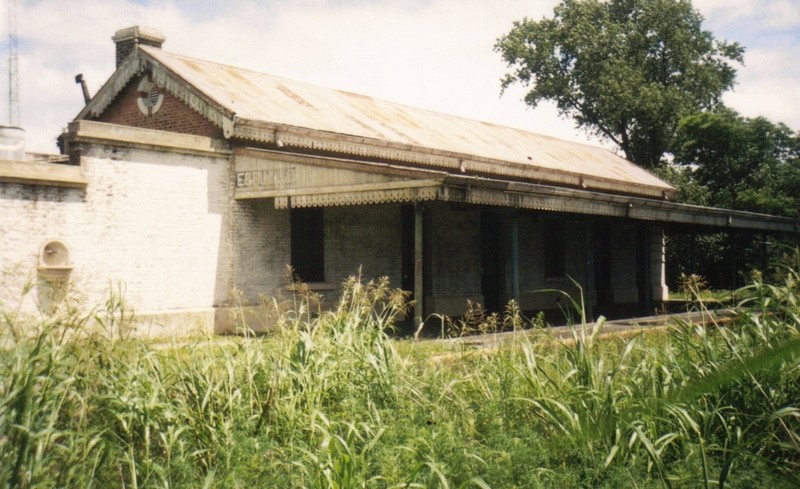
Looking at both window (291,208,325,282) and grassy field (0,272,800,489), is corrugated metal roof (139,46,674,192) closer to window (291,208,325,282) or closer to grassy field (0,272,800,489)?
window (291,208,325,282)

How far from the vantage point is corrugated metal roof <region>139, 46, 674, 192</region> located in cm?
1509

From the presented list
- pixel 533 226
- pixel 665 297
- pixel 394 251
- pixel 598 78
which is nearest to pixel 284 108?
pixel 394 251

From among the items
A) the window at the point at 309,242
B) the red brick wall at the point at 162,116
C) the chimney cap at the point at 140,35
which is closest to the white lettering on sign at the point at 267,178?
the red brick wall at the point at 162,116

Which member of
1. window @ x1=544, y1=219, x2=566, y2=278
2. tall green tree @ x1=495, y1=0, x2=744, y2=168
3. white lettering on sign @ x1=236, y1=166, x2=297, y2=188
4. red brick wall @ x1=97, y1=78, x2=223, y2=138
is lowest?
window @ x1=544, y1=219, x2=566, y2=278

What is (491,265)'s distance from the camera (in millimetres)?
18859

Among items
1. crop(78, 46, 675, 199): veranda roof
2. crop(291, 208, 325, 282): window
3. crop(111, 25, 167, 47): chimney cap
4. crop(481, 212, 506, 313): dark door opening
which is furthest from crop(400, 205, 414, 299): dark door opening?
crop(111, 25, 167, 47): chimney cap

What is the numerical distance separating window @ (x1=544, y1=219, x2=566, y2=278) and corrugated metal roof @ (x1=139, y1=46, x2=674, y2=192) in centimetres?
172

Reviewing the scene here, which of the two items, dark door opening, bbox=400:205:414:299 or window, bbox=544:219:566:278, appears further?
window, bbox=544:219:566:278

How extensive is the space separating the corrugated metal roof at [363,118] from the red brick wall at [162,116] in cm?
65

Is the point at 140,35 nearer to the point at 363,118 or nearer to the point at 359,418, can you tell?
the point at 363,118

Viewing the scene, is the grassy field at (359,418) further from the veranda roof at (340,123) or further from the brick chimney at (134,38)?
the brick chimney at (134,38)

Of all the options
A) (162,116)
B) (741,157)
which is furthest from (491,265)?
(741,157)

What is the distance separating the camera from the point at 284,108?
15656mm

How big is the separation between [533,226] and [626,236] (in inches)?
207
